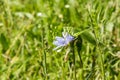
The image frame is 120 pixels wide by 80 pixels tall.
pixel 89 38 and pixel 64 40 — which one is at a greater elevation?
pixel 64 40

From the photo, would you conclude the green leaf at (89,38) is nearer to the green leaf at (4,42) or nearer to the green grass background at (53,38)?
the green grass background at (53,38)

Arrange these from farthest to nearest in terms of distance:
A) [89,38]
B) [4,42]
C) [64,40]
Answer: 1. [4,42]
2. [89,38]
3. [64,40]

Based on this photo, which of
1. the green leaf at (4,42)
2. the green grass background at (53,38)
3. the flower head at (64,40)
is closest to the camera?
the flower head at (64,40)

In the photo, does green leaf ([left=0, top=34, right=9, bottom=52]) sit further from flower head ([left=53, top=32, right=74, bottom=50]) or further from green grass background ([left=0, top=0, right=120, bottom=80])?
flower head ([left=53, top=32, right=74, bottom=50])

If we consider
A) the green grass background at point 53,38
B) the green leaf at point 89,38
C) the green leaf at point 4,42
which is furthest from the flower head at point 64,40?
the green leaf at point 4,42

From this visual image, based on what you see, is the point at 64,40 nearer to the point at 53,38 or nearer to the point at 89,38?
the point at 53,38

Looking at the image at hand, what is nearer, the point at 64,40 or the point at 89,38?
the point at 64,40

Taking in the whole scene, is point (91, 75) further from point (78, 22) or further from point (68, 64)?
point (78, 22)

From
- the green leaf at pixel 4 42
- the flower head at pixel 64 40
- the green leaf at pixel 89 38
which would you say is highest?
the flower head at pixel 64 40

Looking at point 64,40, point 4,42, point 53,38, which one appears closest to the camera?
point 64,40

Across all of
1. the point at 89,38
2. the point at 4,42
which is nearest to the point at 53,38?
the point at 89,38
